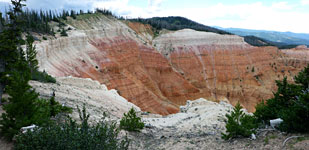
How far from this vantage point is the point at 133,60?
47.0 meters

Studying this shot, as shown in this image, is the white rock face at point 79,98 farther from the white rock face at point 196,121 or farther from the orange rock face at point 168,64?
the orange rock face at point 168,64

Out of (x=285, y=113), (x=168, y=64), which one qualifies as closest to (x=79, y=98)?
(x=285, y=113)

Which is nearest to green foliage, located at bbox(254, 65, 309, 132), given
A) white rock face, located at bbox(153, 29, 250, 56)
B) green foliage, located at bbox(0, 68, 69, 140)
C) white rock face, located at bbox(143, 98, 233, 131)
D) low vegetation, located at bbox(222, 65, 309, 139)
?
low vegetation, located at bbox(222, 65, 309, 139)

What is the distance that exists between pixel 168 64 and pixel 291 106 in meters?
45.0

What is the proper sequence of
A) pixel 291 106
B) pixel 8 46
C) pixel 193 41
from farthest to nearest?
pixel 193 41 → pixel 8 46 → pixel 291 106

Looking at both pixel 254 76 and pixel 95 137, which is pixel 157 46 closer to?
pixel 254 76

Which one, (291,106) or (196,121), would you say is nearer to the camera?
(291,106)

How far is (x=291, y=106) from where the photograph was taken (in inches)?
324

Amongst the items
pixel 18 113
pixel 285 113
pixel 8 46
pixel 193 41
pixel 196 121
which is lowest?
pixel 196 121

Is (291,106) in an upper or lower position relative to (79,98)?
upper

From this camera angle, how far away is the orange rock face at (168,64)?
37.7 metres

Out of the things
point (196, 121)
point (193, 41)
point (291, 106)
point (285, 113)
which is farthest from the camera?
point (193, 41)

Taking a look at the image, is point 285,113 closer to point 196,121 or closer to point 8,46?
point 196,121

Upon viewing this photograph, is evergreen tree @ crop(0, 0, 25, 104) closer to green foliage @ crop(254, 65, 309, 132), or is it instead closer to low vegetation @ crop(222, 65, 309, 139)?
low vegetation @ crop(222, 65, 309, 139)
